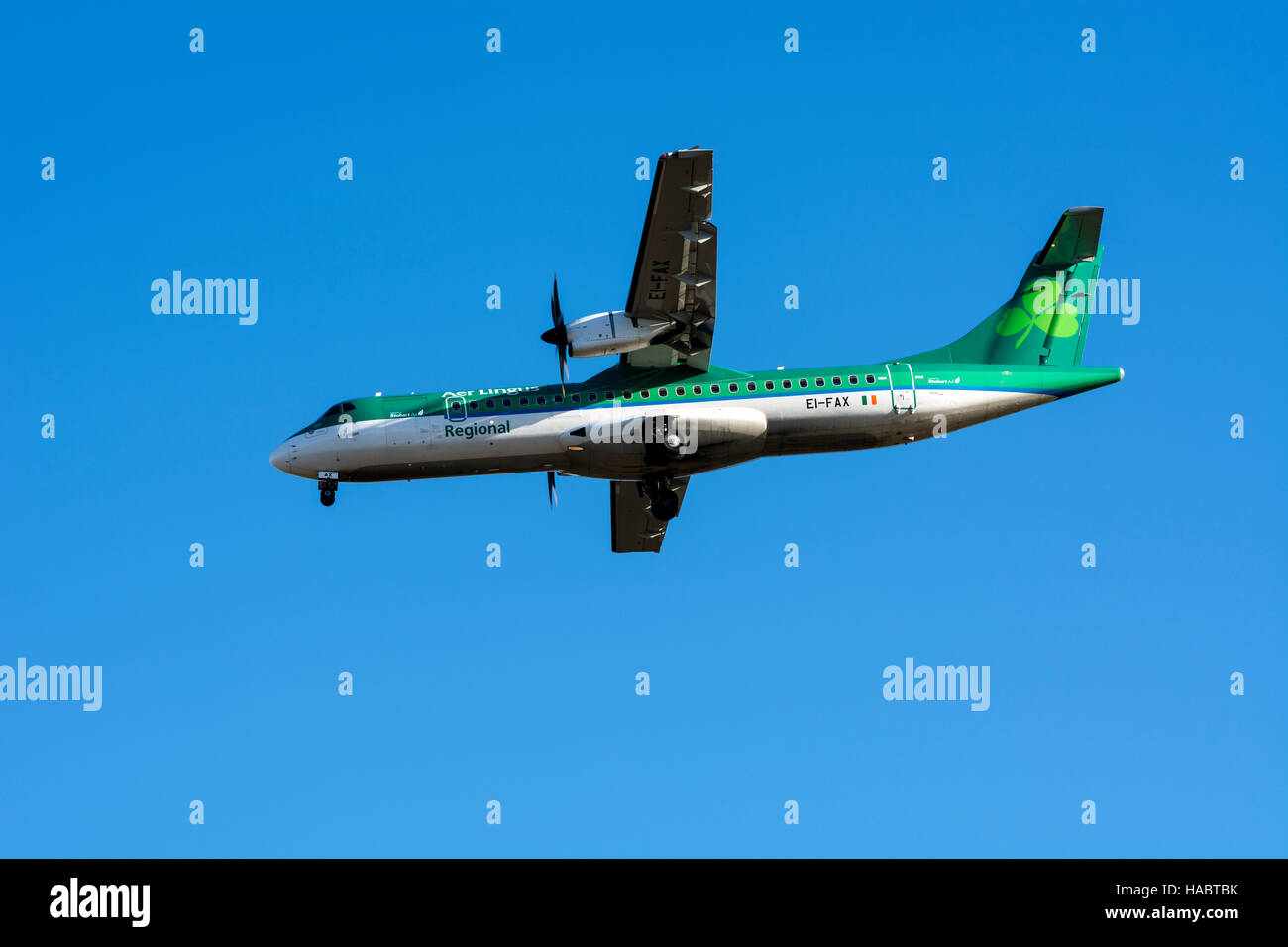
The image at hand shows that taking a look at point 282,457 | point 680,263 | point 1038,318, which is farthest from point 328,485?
point 1038,318

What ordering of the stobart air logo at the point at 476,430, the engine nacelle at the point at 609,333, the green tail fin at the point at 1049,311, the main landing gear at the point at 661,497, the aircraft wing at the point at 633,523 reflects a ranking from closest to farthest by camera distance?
1. the engine nacelle at the point at 609,333
2. the stobart air logo at the point at 476,430
3. the main landing gear at the point at 661,497
4. the green tail fin at the point at 1049,311
5. the aircraft wing at the point at 633,523

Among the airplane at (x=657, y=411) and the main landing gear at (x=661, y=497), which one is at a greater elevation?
the airplane at (x=657, y=411)

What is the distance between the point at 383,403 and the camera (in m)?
32.2

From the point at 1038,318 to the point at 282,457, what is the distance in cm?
1798

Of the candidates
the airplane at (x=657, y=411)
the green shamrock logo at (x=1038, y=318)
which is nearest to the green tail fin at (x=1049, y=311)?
the green shamrock logo at (x=1038, y=318)

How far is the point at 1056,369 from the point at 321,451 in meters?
16.8

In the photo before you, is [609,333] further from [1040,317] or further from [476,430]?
[1040,317]

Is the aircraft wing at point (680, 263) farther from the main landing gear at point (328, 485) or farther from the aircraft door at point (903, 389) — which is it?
the main landing gear at point (328, 485)

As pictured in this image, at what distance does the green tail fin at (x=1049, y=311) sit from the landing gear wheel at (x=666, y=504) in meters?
7.10

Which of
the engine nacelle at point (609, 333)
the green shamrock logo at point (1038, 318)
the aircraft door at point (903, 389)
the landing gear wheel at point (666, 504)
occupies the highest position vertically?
the green shamrock logo at point (1038, 318)

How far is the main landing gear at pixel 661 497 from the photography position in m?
32.7

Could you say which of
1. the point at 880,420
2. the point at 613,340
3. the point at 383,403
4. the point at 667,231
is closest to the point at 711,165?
the point at 667,231

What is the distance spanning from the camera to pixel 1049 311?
35.0m
